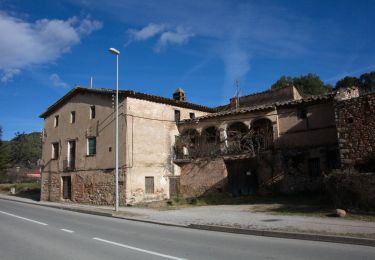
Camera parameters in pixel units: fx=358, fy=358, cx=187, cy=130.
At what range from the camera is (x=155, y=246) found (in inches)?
367

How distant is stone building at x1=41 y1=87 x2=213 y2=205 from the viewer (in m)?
25.4

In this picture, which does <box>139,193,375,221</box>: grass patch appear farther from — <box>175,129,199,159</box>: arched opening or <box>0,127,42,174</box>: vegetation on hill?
<box>0,127,42,174</box>: vegetation on hill

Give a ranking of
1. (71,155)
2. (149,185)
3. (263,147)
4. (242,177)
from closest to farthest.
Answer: (263,147)
(242,177)
(149,185)
(71,155)

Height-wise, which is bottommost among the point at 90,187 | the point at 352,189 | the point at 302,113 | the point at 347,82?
the point at 352,189

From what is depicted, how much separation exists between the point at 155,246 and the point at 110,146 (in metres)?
17.6

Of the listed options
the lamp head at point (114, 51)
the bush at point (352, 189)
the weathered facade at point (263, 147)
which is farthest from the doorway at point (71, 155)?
the bush at point (352, 189)

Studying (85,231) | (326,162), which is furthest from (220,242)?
(326,162)

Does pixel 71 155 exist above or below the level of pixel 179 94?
below

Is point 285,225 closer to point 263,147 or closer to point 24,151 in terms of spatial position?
point 263,147

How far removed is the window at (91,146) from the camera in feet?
90.7

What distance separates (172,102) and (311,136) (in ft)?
36.5

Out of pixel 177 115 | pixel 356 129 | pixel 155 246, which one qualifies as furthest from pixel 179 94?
pixel 155 246

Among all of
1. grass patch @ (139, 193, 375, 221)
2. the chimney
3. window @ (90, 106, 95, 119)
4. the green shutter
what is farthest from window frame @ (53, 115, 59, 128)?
grass patch @ (139, 193, 375, 221)

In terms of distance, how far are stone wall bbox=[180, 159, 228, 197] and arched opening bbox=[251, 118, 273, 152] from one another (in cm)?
291
